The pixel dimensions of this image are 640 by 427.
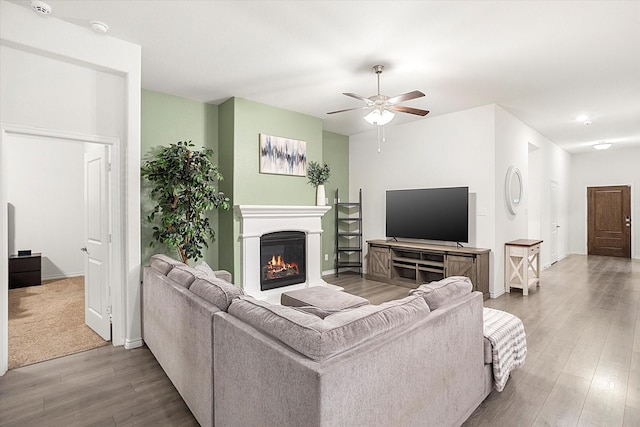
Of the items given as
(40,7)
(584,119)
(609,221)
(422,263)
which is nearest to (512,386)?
(422,263)

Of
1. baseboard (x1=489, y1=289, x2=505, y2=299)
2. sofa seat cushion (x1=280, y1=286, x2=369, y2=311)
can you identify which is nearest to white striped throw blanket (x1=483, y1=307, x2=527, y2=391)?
sofa seat cushion (x1=280, y1=286, x2=369, y2=311)

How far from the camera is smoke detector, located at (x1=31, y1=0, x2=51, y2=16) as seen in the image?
245 cm

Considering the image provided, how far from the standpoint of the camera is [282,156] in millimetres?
4996

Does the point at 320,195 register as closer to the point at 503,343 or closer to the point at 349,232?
the point at 349,232

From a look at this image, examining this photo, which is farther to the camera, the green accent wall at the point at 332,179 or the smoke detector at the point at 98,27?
the green accent wall at the point at 332,179

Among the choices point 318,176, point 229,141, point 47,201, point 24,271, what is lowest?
point 24,271

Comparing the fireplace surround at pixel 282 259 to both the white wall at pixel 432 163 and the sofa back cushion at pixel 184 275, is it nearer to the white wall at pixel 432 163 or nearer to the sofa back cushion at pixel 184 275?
the white wall at pixel 432 163

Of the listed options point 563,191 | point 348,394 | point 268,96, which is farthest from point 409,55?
point 563,191

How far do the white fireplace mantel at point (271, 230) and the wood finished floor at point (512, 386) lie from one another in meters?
1.70

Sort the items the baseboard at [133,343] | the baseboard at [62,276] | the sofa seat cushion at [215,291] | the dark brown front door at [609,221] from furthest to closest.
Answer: the dark brown front door at [609,221], the baseboard at [62,276], the baseboard at [133,343], the sofa seat cushion at [215,291]

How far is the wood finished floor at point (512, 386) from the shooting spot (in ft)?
6.80

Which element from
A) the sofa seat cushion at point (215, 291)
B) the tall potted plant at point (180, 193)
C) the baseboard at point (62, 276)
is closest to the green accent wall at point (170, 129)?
the tall potted plant at point (180, 193)

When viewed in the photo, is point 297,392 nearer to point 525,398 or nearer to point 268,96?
point 525,398

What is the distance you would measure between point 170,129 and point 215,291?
10.6 feet
